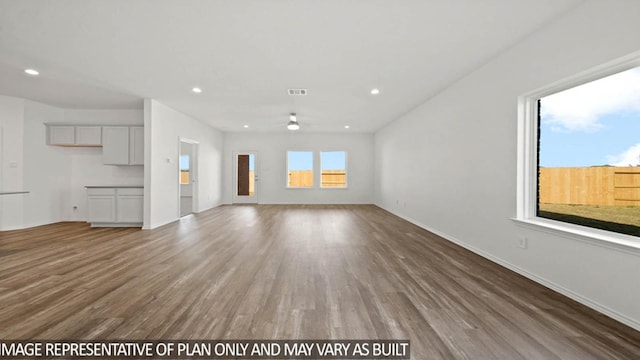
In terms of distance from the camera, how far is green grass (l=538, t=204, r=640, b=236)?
210cm

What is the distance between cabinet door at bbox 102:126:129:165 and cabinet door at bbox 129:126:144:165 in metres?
0.10

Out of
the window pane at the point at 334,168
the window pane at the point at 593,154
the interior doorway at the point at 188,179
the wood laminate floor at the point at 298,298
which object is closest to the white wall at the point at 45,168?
the interior doorway at the point at 188,179

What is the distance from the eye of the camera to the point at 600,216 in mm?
2340

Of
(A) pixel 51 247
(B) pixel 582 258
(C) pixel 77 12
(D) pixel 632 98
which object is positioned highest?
(C) pixel 77 12

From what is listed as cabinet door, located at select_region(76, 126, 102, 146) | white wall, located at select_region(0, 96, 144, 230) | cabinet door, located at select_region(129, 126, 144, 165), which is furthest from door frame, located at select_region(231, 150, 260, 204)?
cabinet door, located at select_region(76, 126, 102, 146)

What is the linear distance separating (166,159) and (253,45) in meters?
4.01

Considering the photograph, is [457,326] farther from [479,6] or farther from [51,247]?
[51,247]

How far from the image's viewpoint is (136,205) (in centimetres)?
555

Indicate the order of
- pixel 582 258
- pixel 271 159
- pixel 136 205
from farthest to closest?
pixel 271 159 < pixel 136 205 < pixel 582 258

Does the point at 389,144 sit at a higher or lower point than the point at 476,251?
higher

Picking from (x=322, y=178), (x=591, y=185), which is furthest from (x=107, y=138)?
(x=591, y=185)

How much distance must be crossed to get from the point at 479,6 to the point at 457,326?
106 inches

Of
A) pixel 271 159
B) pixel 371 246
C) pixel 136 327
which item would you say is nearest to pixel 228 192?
pixel 271 159

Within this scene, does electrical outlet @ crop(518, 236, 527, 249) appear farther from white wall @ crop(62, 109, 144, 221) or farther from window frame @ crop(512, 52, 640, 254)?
white wall @ crop(62, 109, 144, 221)
